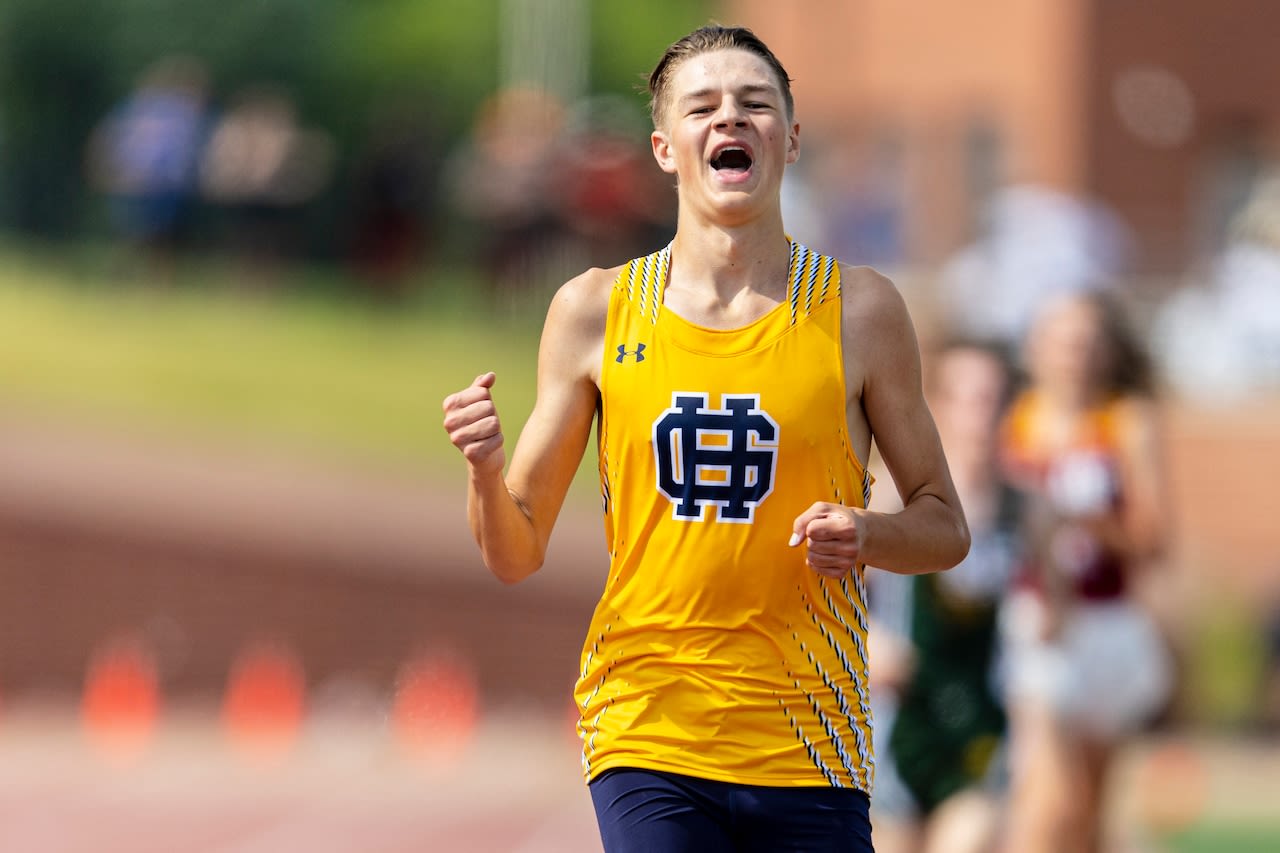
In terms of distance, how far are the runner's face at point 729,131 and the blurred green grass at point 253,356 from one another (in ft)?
50.8

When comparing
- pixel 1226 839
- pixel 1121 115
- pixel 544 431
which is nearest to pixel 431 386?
pixel 1121 115

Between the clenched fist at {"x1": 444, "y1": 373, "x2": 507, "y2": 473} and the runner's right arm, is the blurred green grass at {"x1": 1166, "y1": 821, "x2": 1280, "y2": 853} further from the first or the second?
the clenched fist at {"x1": 444, "y1": 373, "x2": 507, "y2": 473}

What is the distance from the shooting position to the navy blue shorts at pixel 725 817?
411 cm

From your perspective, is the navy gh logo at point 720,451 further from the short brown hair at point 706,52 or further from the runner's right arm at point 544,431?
the short brown hair at point 706,52

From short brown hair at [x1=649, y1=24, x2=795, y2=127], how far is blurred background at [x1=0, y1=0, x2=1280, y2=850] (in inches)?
313

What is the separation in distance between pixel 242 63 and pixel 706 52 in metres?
40.8

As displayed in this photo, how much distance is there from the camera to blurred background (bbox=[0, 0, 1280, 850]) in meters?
14.9

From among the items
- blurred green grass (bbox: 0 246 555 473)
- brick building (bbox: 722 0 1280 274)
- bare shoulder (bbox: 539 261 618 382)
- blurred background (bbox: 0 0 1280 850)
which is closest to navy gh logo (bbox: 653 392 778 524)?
bare shoulder (bbox: 539 261 618 382)

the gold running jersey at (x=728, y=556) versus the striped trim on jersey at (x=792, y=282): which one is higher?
the striped trim on jersey at (x=792, y=282)

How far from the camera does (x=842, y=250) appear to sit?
73.4ft

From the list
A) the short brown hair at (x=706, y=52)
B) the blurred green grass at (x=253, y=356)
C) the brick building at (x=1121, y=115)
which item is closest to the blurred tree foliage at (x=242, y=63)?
the blurred green grass at (x=253, y=356)

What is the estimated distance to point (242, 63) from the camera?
144 feet

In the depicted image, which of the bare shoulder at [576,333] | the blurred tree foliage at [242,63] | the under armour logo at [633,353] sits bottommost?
the under armour logo at [633,353]

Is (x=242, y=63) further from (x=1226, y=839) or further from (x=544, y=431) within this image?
(x=544, y=431)
